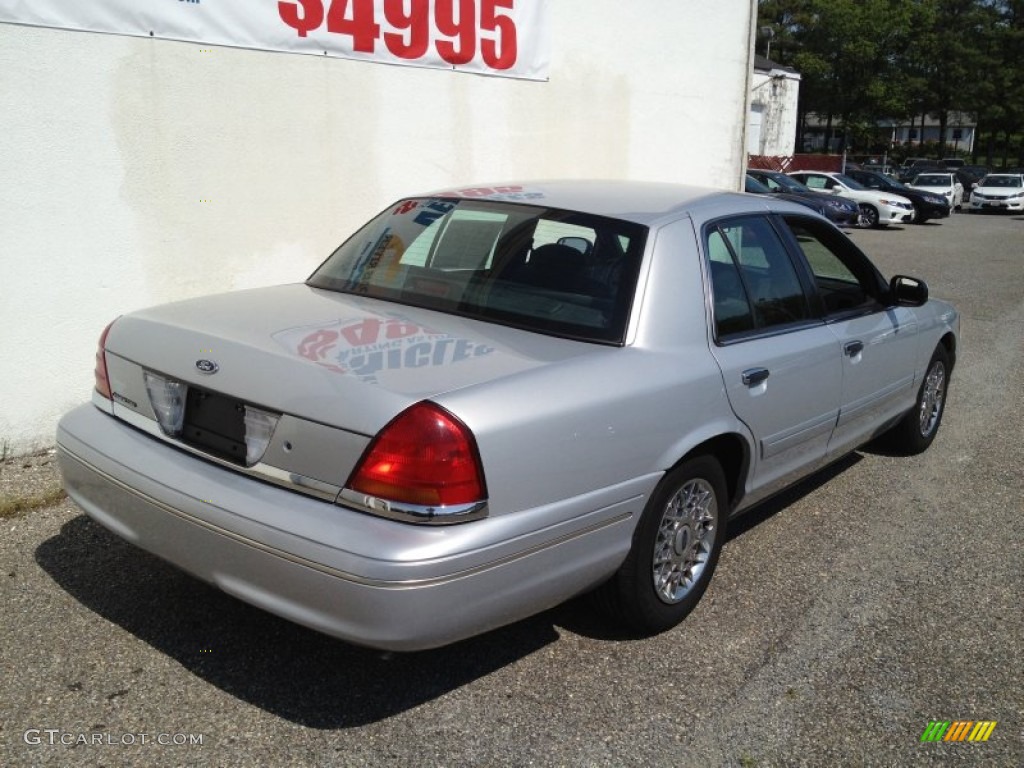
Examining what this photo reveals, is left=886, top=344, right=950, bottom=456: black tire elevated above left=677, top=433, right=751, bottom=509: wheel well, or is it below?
below

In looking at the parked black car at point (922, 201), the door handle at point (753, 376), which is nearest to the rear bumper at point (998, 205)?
the parked black car at point (922, 201)

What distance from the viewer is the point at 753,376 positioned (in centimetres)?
366

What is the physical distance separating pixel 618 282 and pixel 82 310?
11.4 feet

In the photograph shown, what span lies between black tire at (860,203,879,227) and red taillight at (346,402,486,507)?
79.8ft

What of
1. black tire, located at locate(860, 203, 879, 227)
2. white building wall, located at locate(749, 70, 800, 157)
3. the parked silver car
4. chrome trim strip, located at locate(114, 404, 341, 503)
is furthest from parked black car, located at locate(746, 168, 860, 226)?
chrome trim strip, located at locate(114, 404, 341, 503)

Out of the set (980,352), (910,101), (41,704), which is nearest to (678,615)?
(41,704)

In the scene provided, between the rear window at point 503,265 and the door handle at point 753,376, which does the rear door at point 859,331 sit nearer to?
the door handle at point 753,376

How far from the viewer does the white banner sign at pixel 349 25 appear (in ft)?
17.4

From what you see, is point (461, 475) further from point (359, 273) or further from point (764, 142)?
point (764, 142)

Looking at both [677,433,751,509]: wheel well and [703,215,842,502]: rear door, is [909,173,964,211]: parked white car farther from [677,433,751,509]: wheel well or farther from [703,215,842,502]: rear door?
[677,433,751,509]: wheel well

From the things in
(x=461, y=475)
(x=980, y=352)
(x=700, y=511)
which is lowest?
(x=980, y=352)

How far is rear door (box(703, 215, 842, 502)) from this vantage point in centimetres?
368

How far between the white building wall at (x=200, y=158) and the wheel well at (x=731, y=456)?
12.1ft

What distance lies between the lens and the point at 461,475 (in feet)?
8.65
